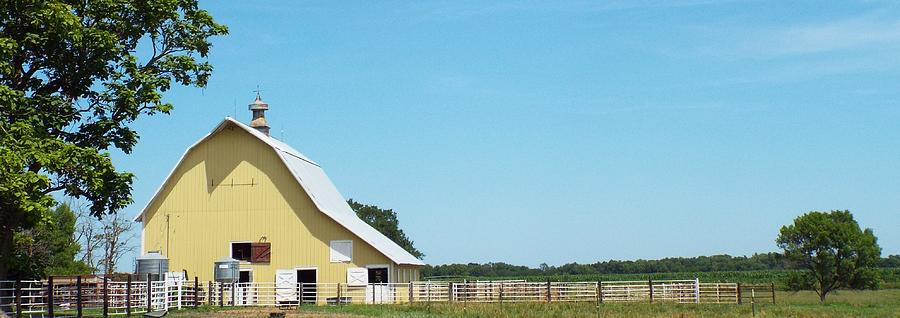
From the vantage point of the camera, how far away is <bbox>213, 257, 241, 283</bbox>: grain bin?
37.5 m

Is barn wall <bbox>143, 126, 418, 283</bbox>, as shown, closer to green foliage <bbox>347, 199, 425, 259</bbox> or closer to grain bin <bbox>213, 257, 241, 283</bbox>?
grain bin <bbox>213, 257, 241, 283</bbox>

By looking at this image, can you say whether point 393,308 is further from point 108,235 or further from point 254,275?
point 108,235

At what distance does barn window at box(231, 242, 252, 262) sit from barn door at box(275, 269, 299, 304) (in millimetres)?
1555

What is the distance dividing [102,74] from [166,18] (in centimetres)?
226

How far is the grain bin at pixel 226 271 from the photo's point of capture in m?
37.5

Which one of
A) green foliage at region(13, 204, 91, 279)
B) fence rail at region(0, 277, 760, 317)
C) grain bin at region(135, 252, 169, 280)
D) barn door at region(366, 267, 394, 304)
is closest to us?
grain bin at region(135, 252, 169, 280)

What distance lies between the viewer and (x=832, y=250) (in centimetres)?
4634

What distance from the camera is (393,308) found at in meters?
33.7

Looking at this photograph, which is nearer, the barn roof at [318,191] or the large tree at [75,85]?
the large tree at [75,85]

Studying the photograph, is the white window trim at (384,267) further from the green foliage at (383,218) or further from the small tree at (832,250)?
the green foliage at (383,218)

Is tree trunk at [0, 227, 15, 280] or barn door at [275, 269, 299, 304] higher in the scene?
tree trunk at [0, 227, 15, 280]

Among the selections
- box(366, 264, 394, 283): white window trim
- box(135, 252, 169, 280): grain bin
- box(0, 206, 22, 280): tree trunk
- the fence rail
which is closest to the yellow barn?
box(366, 264, 394, 283): white window trim

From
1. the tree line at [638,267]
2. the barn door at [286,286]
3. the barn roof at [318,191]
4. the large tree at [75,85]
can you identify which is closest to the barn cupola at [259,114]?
the barn roof at [318,191]

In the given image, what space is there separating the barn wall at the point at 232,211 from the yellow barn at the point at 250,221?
4 centimetres
